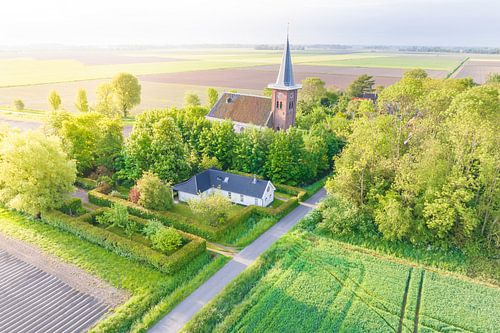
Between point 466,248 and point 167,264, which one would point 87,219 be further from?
point 466,248

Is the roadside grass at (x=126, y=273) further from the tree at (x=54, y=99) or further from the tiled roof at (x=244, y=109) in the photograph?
the tree at (x=54, y=99)

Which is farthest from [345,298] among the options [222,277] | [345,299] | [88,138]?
[88,138]

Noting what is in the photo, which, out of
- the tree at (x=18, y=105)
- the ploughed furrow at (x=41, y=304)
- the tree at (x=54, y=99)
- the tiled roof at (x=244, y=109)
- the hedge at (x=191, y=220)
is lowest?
the ploughed furrow at (x=41, y=304)

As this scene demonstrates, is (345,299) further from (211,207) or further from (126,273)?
(126,273)

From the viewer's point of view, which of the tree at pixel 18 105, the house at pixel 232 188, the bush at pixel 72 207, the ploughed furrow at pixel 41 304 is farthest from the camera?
the tree at pixel 18 105

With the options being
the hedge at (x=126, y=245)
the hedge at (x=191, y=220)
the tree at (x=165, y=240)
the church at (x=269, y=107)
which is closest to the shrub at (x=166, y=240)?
the tree at (x=165, y=240)

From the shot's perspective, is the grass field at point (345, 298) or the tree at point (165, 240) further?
the tree at point (165, 240)

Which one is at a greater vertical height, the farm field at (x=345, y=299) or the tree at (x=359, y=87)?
the tree at (x=359, y=87)
